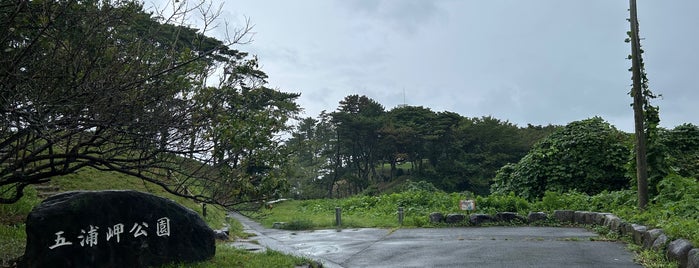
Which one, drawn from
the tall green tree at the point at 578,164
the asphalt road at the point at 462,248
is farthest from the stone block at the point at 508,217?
the tall green tree at the point at 578,164

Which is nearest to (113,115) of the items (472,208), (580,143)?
(472,208)

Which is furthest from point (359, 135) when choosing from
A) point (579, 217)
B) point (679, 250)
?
point (679, 250)

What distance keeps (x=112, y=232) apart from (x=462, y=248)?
7012 millimetres

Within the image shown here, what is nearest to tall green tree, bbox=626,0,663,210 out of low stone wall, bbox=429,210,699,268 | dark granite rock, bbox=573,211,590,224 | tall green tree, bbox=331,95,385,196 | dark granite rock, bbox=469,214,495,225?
low stone wall, bbox=429,210,699,268

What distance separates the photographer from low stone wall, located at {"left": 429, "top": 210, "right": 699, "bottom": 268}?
23.6 ft

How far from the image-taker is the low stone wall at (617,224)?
23.6 feet

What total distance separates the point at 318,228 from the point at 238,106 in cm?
Answer: 1185

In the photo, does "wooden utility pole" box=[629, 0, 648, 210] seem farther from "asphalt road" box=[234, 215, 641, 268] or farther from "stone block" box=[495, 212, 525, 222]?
"stone block" box=[495, 212, 525, 222]

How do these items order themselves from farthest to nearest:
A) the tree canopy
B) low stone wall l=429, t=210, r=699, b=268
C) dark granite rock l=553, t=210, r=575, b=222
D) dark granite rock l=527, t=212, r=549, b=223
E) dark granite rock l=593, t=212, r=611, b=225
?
dark granite rock l=527, t=212, r=549, b=223 → dark granite rock l=553, t=210, r=575, b=222 → dark granite rock l=593, t=212, r=611, b=225 → low stone wall l=429, t=210, r=699, b=268 → the tree canopy

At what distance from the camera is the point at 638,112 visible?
12812 millimetres

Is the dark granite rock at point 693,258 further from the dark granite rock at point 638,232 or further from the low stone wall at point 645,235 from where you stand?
the dark granite rock at point 638,232

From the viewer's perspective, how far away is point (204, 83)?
6.55 m

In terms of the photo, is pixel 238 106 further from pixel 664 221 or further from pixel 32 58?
pixel 664 221

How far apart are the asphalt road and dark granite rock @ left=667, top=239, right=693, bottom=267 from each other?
2.31 ft
